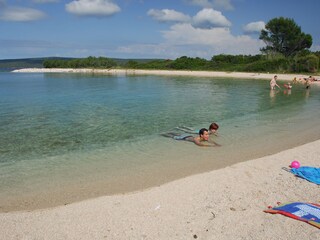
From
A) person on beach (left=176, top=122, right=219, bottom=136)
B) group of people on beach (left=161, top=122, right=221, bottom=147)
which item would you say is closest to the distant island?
person on beach (left=176, top=122, right=219, bottom=136)

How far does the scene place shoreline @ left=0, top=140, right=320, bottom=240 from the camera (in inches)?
220

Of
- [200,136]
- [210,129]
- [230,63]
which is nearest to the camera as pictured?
[200,136]

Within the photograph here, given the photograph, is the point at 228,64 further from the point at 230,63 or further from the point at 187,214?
the point at 187,214

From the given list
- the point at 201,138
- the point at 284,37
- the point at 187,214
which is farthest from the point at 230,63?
the point at 187,214

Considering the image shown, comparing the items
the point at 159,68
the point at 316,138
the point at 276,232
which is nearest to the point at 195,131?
the point at 316,138

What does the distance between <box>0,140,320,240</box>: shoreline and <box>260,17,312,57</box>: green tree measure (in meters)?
Answer: 77.9

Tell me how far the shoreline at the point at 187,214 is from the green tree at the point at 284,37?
77858 mm

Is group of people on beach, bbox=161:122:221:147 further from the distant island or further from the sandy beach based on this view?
the distant island

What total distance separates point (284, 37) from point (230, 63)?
55.9ft

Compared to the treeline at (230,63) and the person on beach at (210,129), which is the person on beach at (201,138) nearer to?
the person on beach at (210,129)

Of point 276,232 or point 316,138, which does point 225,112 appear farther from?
point 276,232

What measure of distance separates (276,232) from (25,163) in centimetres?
817

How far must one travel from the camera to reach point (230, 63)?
89.6 meters

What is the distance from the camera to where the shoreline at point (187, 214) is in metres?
5.58
